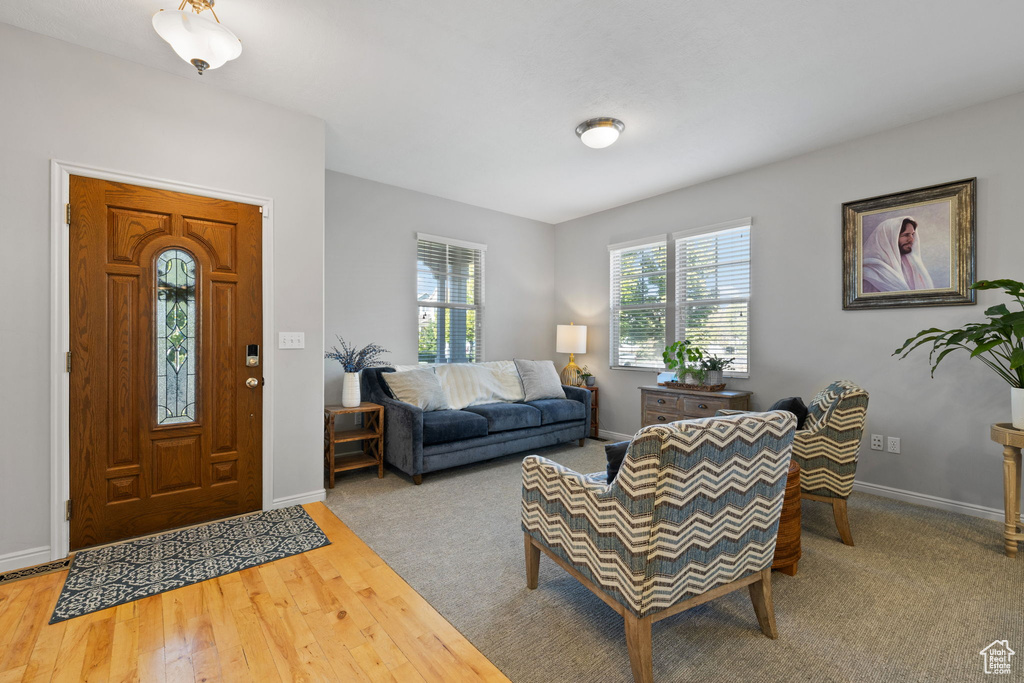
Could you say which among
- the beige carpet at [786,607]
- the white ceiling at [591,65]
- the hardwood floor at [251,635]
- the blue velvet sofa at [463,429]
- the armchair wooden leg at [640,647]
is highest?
the white ceiling at [591,65]

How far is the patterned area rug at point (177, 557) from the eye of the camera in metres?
2.07

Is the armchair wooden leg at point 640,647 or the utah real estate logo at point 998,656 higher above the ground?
the armchair wooden leg at point 640,647

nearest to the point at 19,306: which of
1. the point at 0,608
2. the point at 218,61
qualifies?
the point at 0,608

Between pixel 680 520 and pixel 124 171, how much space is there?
10.9 feet

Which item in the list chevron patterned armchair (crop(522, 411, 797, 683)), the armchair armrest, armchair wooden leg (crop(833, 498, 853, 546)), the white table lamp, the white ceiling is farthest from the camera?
the white table lamp

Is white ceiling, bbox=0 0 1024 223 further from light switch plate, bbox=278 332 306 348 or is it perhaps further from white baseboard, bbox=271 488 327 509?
white baseboard, bbox=271 488 327 509

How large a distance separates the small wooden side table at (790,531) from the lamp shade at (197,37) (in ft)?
10.8

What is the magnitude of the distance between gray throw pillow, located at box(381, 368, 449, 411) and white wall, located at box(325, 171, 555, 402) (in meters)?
0.66

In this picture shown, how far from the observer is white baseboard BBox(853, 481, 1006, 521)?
296 centimetres

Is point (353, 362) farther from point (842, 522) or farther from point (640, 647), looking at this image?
point (842, 522)

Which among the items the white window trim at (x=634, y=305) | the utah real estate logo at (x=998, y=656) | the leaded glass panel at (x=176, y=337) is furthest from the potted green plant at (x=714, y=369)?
the leaded glass panel at (x=176, y=337)

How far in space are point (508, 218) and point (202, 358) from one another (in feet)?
12.4

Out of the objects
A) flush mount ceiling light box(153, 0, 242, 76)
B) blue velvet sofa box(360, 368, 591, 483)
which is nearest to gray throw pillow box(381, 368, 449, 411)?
blue velvet sofa box(360, 368, 591, 483)

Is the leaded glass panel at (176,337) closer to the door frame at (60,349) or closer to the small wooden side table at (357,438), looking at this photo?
the door frame at (60,349)
